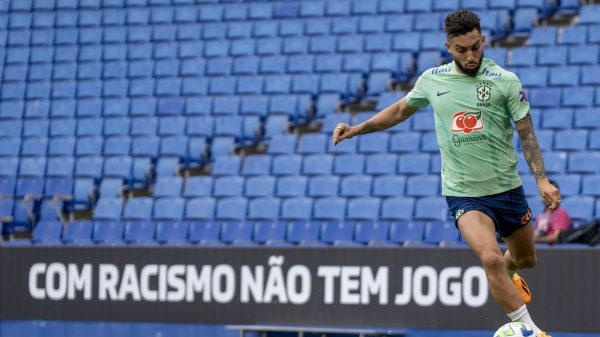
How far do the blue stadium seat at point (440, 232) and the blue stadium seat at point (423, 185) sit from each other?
929 mm

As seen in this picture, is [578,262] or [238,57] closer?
[578,262]

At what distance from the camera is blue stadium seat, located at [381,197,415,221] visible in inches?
578

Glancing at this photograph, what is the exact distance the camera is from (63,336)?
13734 millimetres

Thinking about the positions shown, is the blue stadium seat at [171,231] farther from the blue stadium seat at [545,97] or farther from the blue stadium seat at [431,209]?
the blue stadium seat at [545,97]

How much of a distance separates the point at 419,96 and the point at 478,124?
50 centimetres

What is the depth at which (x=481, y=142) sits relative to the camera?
7.77m

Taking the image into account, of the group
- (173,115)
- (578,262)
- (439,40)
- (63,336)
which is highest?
(439,40)

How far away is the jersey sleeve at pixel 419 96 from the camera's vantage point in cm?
803

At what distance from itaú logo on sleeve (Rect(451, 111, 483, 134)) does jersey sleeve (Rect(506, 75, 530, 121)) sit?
204mm

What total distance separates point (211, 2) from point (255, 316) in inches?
364

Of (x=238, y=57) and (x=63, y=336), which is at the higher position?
(x=238, y=57)

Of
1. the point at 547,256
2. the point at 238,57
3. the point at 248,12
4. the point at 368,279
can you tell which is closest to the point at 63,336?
the point at 368,279

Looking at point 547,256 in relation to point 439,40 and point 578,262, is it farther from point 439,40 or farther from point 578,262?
point 439,40

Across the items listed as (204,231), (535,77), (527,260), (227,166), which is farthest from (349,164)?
(527,260)
